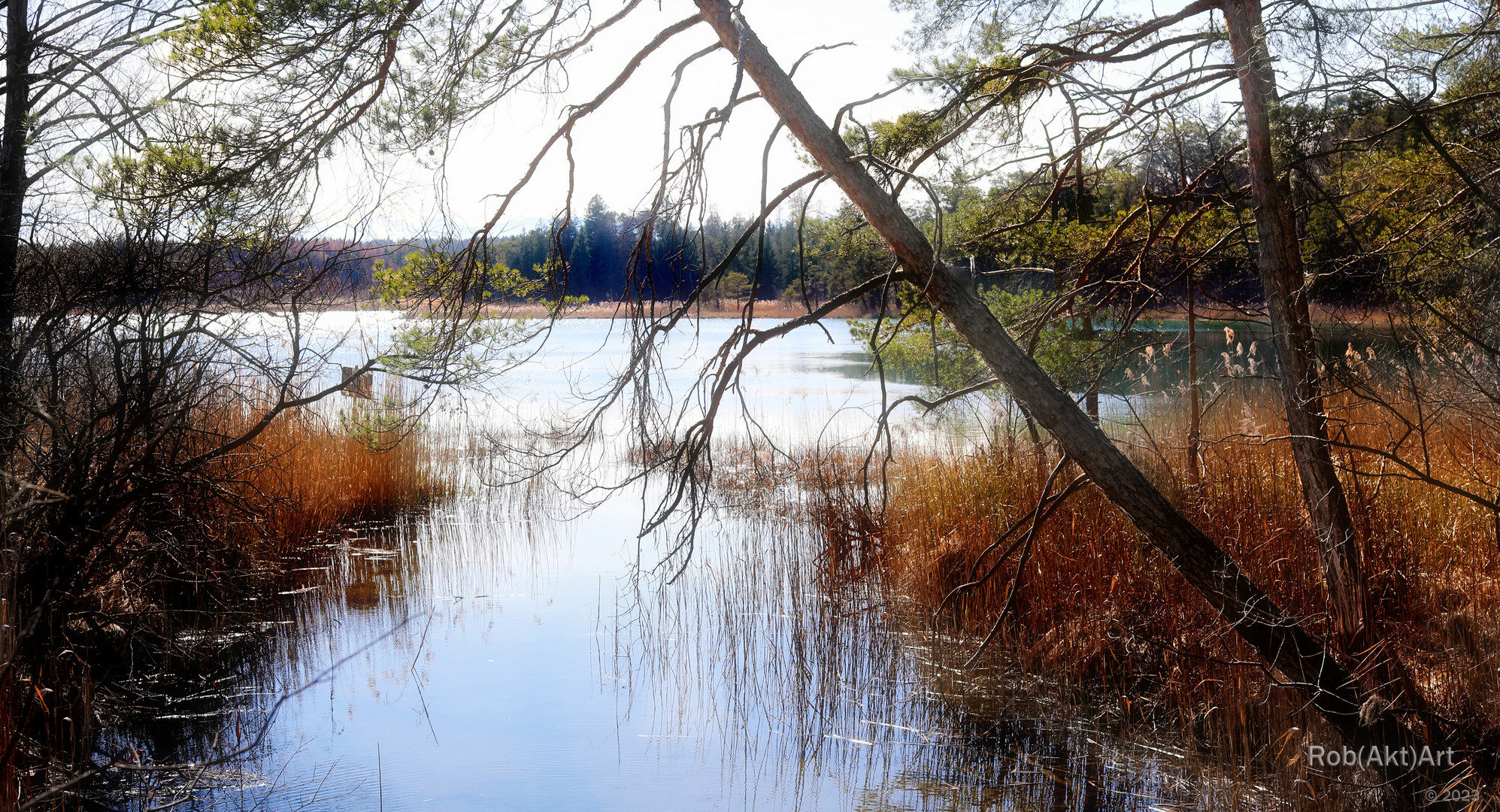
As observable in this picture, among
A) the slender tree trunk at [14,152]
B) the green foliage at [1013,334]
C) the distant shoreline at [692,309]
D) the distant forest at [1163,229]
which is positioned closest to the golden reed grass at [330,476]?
the distant shoreline at [692,309]

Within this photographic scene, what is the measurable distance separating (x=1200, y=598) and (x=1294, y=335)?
1409 millimetres

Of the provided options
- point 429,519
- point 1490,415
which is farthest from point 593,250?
point 1490,415

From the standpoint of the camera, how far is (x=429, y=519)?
8.58 meters

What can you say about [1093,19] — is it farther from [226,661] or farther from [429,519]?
[429,519]

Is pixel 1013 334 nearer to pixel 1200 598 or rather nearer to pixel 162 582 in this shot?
pixel 1200 598

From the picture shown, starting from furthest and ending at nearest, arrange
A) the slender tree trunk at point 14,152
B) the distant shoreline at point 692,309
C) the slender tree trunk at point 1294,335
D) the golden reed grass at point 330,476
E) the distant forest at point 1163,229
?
the golden reed grass at point 330,476 < the distant shoreline at point 692,309 < the slender tree trunk at point 14,152 < the slender tree trunk at point 1294,335 < the distant forest at point 1163,229

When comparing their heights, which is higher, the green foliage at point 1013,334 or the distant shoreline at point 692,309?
the distant shoreline at point 692,309

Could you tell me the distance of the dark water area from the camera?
3.83 m

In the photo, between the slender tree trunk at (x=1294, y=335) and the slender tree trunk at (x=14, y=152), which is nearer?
the slender tree trunk at (x=1294, y=335)

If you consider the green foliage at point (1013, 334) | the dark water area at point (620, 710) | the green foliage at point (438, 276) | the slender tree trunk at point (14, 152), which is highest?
the slender tree trunk at point (14, 152)

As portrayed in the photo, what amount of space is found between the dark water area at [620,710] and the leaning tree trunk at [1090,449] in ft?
1.70

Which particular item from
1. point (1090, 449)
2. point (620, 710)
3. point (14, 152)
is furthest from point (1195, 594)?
point (14, 152)

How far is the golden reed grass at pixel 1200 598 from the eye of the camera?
3807 mm

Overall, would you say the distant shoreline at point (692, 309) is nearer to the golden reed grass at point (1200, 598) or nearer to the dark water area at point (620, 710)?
the dark water area at point (620, 710)
